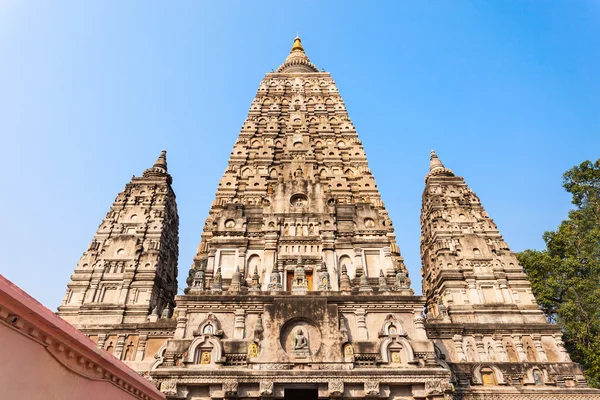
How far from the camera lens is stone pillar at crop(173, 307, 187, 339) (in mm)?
14961

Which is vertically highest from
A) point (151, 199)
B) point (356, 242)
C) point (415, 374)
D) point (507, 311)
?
point (151, 199)

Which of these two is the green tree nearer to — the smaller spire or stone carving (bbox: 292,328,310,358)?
the smaller spire

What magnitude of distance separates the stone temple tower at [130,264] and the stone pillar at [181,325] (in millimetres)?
5897

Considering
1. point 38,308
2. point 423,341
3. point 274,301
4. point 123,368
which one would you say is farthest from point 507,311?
point 38,308

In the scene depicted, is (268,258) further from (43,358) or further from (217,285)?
(43,358)

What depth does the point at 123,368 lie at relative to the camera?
9.52 meters

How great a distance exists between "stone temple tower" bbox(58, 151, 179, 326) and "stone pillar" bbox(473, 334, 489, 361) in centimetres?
1591

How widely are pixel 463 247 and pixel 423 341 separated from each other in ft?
38.7

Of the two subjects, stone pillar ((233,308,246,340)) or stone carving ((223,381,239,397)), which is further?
stone pillar ((233,308,246,340))

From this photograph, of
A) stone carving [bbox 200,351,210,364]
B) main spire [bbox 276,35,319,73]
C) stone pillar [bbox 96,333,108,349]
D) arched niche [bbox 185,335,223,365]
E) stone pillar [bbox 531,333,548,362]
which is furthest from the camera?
main spire [bbox 276,35,319,73]

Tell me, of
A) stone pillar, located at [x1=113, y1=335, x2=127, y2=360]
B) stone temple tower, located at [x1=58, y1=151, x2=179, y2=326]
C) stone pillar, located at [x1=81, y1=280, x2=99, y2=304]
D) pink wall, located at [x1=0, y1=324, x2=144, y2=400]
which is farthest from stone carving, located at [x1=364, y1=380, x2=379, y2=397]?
stone pillar, located at [x1=81, y1=280, x2=99, y2=304]

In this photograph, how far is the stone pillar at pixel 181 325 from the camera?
1496cm

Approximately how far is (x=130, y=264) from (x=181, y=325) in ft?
36.0

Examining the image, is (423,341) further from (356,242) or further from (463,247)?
(463,247)
